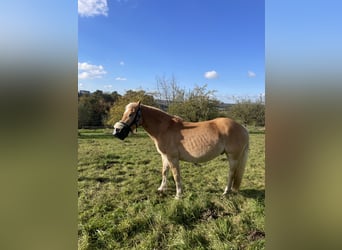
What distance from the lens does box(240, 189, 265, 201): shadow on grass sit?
305cm

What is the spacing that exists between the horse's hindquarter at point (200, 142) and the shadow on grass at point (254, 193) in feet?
2.37

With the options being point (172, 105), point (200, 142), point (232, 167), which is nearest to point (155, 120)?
point (200, 142)

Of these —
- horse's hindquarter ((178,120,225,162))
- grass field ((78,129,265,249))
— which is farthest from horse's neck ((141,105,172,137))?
Answer: grass field ((78,129,265,249))

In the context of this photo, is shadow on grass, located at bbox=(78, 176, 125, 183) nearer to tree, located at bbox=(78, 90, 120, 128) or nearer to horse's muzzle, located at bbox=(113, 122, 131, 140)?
tree, located at bbox=(78, 90, 120, 128)

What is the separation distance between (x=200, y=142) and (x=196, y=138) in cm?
8

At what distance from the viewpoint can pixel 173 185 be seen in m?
3.65

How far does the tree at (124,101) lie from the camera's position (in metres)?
3.85

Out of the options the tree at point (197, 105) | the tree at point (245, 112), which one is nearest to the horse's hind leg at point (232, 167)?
the tree at point (245, 112)

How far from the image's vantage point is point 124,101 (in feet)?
13.2
